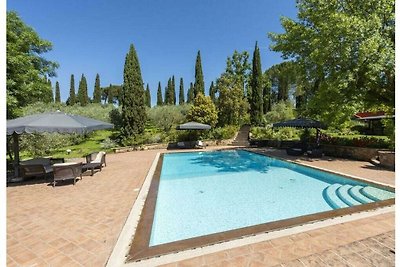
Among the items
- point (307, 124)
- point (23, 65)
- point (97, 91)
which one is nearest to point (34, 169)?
point (23, 65)

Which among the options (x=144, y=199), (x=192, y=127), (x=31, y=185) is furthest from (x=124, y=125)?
(x=144, y=199)

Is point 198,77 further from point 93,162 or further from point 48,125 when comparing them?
point 48,125

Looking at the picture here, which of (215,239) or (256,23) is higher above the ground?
(256,23)

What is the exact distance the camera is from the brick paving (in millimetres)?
3455

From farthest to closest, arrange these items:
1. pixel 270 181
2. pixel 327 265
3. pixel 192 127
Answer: pixel 192 127 < pixel 270 181 < pixel 327 265

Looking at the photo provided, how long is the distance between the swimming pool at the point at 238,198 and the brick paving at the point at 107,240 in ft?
2.42

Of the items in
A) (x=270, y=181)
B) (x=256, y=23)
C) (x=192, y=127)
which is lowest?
(x=270, y=181)

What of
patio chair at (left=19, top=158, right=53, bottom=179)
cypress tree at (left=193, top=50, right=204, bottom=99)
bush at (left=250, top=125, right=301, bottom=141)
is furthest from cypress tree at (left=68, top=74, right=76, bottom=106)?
patio chair at (left=19, top=158, right=53, bottom=179)

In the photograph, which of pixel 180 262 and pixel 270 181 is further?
pixel 270 181

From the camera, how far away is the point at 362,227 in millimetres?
4512

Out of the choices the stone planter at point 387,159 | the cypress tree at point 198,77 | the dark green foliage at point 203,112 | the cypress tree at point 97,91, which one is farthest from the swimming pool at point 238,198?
the cypress tree at point 97,91

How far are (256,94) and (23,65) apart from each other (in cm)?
2769

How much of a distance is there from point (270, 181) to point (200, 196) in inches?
151

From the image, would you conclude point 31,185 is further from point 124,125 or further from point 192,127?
point 124,125
